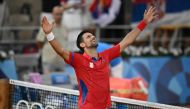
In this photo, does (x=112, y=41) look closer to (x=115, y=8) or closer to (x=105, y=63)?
(x=115, y=8)

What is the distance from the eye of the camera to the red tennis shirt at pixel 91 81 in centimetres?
877

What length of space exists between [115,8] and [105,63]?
7.49m

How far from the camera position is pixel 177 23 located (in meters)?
17.1

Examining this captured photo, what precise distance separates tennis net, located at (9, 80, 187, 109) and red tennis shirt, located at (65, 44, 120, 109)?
880 millimetres

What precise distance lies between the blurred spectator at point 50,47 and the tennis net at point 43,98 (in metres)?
3.83

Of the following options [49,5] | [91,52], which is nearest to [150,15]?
[91,52]

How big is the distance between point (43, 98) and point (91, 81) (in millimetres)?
1352

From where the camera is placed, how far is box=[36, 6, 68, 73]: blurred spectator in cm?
1377

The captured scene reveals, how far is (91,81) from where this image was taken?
8.78m

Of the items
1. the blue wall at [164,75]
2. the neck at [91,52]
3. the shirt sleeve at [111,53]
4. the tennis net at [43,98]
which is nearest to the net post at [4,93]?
the tennis net at [43,98]

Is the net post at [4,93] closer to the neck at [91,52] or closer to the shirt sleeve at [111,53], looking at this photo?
the neck at [91,52]

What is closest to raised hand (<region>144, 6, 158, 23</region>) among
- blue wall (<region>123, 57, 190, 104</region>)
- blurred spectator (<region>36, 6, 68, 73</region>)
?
blurred spectator (<region>36, 6, 68, 73</region>)

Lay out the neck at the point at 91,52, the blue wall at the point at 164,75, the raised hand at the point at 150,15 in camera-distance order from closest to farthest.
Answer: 1. the neck at the point at 91,52
2. the raised hand at the point at 150,15
3. the blue wall at the point at 164,75

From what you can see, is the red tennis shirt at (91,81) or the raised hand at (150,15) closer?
the red tennis shirt at (91,81)
